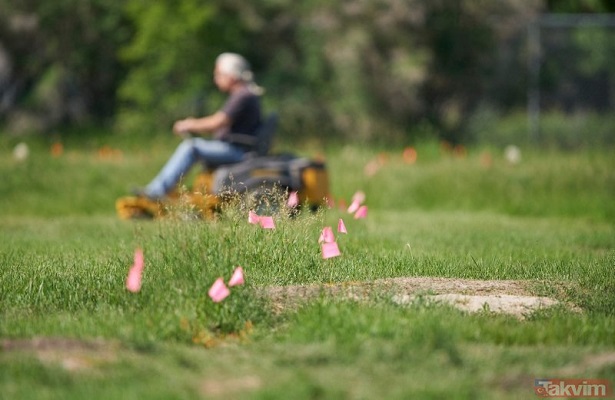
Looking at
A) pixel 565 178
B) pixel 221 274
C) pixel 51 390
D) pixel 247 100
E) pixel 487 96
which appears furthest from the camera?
pixel 487 96

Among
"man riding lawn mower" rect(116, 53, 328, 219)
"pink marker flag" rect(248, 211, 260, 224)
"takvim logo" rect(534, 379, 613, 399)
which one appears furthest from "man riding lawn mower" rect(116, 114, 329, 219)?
"takvim logo" rect(534, 379, 613, 399)

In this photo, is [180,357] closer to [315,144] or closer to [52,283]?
[52,283]

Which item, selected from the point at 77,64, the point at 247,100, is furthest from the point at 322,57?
the point at 247,100

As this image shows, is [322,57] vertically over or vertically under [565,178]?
over

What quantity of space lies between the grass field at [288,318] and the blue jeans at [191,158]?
104cm

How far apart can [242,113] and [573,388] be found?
7664 millimetres

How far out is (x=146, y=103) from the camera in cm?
1781

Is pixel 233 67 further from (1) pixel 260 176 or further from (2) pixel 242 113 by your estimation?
(1) pixel 260 176

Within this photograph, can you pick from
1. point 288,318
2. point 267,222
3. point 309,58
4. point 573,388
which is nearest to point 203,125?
point 267,222

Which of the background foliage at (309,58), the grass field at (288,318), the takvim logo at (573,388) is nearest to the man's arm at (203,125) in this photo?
the grass field at (288,318)

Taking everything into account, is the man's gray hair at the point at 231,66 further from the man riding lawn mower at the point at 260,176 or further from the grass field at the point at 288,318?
the grass field at the point at 288,318

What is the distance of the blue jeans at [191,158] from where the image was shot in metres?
11.9

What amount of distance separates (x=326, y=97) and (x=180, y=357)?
13.6 metres

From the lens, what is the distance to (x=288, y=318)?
5.91 metres
